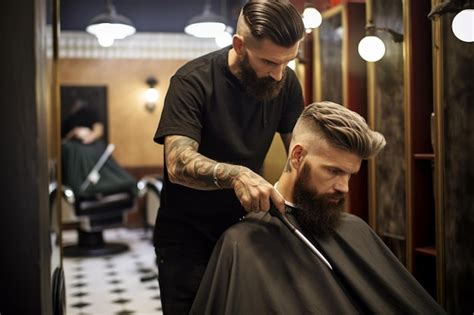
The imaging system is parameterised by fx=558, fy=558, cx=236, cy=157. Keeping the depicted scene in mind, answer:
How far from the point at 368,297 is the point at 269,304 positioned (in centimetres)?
34

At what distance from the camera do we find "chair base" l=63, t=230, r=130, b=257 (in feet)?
22.8

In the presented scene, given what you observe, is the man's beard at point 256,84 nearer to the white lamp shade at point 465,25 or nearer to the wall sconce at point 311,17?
the white lamp shade at point 465,25

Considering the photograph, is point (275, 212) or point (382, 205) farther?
point (382, 205)

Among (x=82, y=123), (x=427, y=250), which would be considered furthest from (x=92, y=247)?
(x=427, y=250)

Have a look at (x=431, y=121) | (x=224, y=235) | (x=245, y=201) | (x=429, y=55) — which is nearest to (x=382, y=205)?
(x=431, y=121)

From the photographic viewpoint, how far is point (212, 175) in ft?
4.99

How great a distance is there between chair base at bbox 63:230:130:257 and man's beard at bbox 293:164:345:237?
5.48 meters

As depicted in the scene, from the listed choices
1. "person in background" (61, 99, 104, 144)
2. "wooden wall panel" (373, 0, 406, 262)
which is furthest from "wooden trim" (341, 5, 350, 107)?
"person in background" (61, 99, 104, 144)

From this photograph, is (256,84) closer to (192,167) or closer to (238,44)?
(238,44)

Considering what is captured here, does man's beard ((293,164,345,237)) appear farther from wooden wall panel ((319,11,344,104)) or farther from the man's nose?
wooden wall panel ((319,11,344,104))

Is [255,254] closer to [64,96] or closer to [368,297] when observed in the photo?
[368,297]

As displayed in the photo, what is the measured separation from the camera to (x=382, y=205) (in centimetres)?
371

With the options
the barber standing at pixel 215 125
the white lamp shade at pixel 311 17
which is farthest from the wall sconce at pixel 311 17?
the barber standing at pixel 215 125

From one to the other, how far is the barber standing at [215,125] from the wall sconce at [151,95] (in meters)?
7.18
